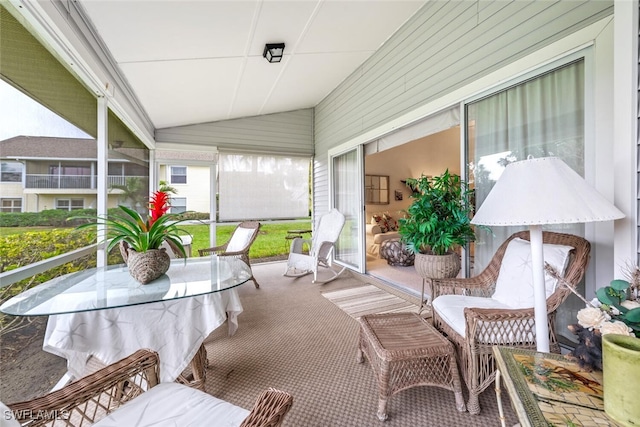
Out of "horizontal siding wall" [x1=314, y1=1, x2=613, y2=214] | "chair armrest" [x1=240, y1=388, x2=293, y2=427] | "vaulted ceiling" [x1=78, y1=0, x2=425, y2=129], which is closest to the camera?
"chair armrest" [x1=240, y1=388, x2=293, y2=427]

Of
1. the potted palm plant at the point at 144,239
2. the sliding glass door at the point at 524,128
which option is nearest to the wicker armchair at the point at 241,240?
the potted palm plant at the point at 144,239

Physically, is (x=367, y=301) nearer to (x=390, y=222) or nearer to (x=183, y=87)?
(x=390, y=222)

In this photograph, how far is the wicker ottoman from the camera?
4.68m

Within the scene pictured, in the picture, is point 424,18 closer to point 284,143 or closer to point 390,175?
point 284,143

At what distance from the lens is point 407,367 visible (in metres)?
1.48

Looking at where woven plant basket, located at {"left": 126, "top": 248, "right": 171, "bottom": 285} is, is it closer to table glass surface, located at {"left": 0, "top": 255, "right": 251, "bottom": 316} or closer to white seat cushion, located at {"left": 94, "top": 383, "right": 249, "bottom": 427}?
table glass surface, located at {"left": 0, "top": 255, "right": 251, "bottom": 316}

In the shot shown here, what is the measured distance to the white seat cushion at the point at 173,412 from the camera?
0.86 m

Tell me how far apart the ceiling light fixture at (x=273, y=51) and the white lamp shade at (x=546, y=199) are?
8.85 ft

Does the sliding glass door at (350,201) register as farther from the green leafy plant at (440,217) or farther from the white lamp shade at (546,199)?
the white lamp shade at (546,199)

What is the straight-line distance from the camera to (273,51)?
2.97 metres

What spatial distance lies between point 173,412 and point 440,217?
2233 millimetres

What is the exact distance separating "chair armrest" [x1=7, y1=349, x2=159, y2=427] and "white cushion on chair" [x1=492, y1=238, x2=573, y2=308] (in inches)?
78.4

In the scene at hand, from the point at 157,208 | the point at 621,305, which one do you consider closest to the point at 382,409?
the point at 621,305

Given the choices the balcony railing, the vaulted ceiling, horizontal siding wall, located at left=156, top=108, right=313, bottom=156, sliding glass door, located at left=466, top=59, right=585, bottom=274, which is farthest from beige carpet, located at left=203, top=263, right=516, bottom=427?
horizontal siding wall, located at left=156, top=108, right=313, bottom=156
